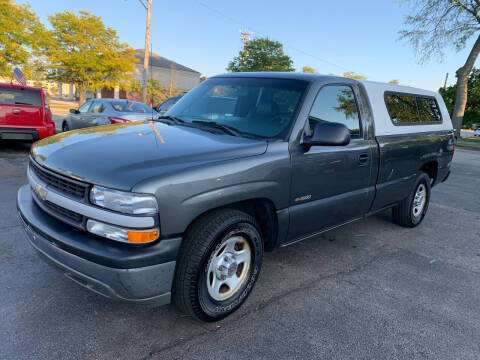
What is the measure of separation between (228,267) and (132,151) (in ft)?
3.51

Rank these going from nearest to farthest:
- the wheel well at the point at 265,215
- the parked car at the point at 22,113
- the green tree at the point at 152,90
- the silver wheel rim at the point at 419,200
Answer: the wheel well at the point at 265,215
the silver wheel rim at the point at 419,200
the parked car at the point at 22,113
the green tree at the point at 152,90

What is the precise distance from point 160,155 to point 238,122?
976mm

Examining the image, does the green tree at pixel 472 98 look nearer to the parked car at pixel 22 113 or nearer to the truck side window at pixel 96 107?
the truck side window at pixel 96 107

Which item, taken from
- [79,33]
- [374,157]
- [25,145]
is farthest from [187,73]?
[374,157]

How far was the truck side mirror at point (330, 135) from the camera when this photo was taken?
110 inches

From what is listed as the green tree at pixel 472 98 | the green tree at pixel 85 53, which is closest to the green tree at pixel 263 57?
the green tree at pixel 85 53

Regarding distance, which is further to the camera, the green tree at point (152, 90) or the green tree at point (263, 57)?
the green tree at point (263, 57)

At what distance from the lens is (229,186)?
94.5 inches

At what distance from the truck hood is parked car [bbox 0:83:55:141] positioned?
6377 mm

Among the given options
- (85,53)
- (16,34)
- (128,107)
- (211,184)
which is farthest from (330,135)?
(85,53)

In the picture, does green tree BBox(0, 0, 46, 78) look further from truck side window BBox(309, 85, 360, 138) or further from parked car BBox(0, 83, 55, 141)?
truck side window BBox(309, 85, 360, 138)

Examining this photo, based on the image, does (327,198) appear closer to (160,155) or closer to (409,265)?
(409,265)

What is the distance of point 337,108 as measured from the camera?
11.2 feet

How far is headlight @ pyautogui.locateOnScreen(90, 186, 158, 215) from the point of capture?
2016 mm
